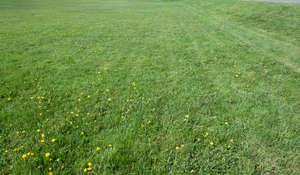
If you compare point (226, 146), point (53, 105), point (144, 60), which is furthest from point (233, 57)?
point (53, 105)

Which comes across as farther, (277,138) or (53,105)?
(53,105)

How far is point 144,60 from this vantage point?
7.04 m

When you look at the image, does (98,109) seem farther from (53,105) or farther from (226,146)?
(226,146)

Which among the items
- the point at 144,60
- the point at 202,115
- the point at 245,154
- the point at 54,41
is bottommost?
the point at 245,154

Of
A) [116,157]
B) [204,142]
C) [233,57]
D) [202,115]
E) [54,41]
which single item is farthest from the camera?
[54,41]

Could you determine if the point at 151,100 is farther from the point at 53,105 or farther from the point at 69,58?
the point at 69,58

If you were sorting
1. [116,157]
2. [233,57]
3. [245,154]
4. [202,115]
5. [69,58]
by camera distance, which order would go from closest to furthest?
[116,157]
[245,154]
[202,115]
[69,58]
[233,57]

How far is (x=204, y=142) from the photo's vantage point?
3219 millimetres

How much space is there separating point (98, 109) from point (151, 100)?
4.69ft

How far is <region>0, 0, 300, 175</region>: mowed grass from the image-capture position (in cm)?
282

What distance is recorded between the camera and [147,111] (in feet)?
13.2

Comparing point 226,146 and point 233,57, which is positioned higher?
point 233,57

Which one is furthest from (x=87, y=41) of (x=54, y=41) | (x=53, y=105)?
(x=53, y=105)

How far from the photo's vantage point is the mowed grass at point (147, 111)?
2.82m
